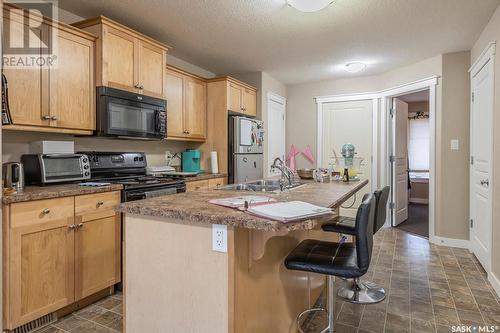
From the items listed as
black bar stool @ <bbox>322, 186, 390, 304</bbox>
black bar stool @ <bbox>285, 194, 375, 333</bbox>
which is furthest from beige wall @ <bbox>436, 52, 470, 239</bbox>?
black bar stool @ <bbox>285, 194, 375, 333</bbox>

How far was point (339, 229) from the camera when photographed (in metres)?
2.13

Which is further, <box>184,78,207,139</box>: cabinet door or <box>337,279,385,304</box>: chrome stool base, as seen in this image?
<box>184,78,207,139</box>: cabinet door

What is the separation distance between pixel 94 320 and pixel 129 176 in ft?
4.64

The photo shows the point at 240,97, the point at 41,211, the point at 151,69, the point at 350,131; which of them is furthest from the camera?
the point at 350,131

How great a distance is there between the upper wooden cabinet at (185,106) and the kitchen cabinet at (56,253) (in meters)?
1.42

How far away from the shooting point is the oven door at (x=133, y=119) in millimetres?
2670

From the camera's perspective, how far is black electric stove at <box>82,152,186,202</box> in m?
2.61

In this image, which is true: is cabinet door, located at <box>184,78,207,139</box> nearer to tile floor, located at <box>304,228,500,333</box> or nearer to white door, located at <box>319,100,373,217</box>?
white door, located at <box>319,100,373,217</box>

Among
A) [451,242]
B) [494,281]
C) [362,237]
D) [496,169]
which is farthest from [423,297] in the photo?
[451,242]

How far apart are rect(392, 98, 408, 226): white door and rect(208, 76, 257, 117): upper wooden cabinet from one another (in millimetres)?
2307

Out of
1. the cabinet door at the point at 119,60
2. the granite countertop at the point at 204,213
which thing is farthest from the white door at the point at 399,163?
the cabinet door at the point at 119,60

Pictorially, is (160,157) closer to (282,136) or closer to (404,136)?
(282,136)

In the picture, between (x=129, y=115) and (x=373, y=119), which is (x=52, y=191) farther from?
(x=373, y=119)

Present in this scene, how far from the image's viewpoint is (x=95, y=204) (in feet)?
7.55
